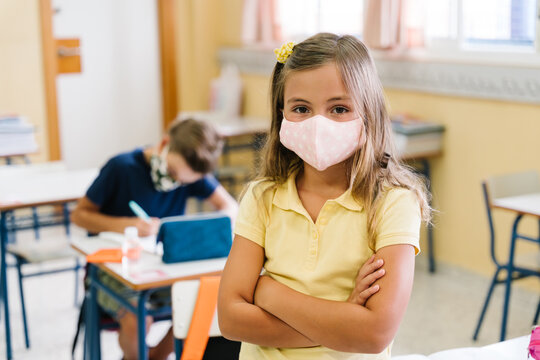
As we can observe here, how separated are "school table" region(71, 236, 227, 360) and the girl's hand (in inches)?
35.5

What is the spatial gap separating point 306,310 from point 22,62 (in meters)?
4.44

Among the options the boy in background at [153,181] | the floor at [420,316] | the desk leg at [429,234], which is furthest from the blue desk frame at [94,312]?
the desk leg at [429,234]

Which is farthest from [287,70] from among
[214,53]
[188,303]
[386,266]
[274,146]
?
[214,53]

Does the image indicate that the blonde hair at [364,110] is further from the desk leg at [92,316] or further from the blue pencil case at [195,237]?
the desk leg at [92,316]

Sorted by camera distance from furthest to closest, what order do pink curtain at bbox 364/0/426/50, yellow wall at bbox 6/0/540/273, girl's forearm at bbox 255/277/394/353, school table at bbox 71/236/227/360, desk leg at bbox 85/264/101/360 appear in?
1. pink curtain at bbox 364/0/426/50
2. yellow wall at bbox 6/0/540/273
3. desk leg at bbox 85/264/101/360
4. school table at bbox 71/236/227/360
5. girl's forearm at bbox 255/277/394/353

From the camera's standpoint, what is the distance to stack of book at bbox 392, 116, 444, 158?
4.02m

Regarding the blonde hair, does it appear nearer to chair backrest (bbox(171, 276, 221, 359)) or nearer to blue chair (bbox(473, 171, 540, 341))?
chair backrest (bbox(171, 276, 221, 359))

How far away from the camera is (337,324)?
135cm

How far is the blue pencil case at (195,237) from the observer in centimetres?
229

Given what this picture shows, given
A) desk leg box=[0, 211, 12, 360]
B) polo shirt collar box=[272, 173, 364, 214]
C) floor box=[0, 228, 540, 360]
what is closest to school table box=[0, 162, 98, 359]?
desk leg box=[0, 211, 12, 360]

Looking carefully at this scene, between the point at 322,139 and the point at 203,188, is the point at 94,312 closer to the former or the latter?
the point at 203,188

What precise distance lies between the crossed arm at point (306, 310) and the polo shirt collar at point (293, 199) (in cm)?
10

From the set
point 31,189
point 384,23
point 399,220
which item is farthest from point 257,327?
point 384,23

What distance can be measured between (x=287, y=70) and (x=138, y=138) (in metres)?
4.68
